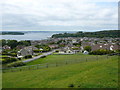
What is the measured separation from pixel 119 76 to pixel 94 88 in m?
2.60

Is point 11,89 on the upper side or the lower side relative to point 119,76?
lower

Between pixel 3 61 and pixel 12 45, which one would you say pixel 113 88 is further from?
pixel 12 45

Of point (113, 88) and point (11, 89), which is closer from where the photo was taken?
point (113, 88)

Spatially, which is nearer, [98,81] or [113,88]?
[113,88]

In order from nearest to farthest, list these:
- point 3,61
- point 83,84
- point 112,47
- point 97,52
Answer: point 83,84 < point 3,61 < point 97,52 < point 112,47

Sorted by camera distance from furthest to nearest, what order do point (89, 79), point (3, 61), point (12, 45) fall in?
point (12, 45)
point (3, 61)
point (89, 79)

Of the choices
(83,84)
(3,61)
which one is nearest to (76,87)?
(83,84)

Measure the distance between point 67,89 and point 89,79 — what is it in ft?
5.77

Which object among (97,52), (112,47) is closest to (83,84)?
(97,52)

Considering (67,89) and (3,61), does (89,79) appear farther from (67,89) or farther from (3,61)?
(3,61)

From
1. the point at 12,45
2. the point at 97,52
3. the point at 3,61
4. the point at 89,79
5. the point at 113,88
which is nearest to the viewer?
the point at 113,88

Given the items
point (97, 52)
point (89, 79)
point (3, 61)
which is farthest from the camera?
point (97, 52)

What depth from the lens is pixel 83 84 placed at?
805 cm

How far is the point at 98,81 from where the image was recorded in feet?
27.8
